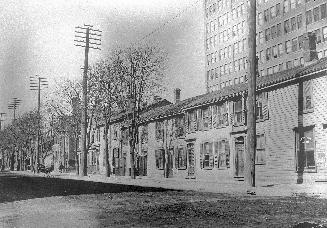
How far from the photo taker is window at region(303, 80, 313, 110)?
82.9ft

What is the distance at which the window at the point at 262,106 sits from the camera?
2870 centimetres

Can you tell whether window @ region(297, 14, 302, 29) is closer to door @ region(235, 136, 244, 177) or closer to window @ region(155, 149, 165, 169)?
window @ region(155, 149, 165, 169)

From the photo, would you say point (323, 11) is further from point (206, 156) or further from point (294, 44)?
point (206, 156)

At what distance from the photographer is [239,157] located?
3164 centimetres

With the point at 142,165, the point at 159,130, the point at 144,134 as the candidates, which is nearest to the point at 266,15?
the point at 144,134

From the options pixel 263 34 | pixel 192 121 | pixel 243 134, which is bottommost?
pixel 243 134

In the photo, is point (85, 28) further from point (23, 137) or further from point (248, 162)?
point (23, 137)

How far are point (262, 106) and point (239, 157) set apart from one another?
→ 438cm

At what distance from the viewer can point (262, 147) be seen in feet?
95.2

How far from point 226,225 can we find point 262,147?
20665 millimetres

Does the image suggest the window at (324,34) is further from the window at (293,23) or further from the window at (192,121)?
the window at (192,121)

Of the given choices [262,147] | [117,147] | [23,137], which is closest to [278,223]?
[262,147]

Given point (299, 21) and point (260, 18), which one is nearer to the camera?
point (299, 21)

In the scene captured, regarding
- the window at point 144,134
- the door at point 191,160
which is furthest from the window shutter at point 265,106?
the window at point 144,134
